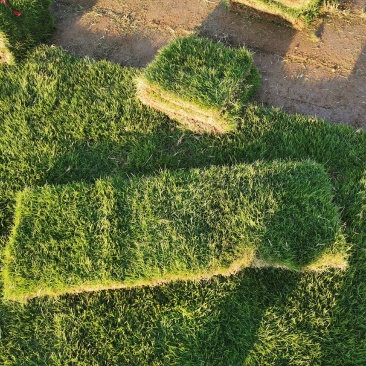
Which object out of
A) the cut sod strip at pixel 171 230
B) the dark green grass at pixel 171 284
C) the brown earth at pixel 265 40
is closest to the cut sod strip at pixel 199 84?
the dark green grass at pixel 171 284

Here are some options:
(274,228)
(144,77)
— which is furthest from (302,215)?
(144,77)

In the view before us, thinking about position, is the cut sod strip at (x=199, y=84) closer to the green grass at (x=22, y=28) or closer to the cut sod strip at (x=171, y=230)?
the cut sod strip at (x=171, y=230)

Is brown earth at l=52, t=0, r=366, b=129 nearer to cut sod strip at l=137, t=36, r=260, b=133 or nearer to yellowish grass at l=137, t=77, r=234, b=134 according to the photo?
cut sod strip at l=137, t=36, r=260, b=133

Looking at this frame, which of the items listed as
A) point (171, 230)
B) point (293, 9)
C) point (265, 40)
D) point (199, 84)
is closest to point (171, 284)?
point (171, 230)

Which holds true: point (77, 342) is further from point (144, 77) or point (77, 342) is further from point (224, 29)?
point (224, 29)

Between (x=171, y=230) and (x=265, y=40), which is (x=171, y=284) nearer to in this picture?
(x=171, y=230)

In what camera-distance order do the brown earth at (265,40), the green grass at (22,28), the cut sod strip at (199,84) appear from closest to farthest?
the cut sod strip at (199,84) → the brown earth at (265,40) → the green grass at (22,28)
